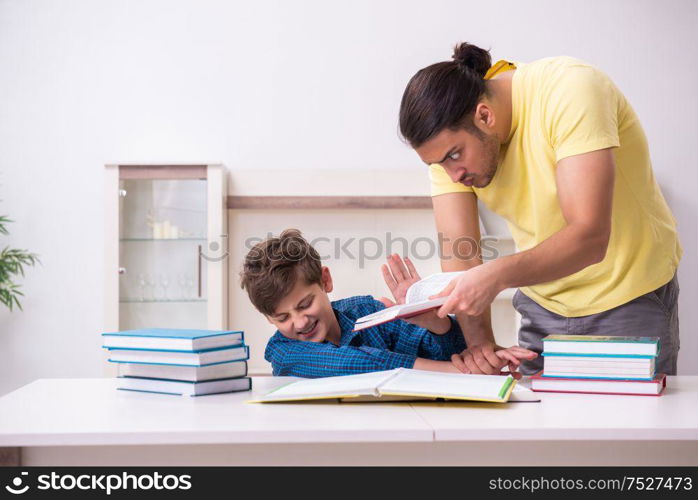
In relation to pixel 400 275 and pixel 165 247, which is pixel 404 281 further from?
pixel 165 247

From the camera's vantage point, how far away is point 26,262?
12.0 ft

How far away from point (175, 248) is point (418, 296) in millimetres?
2175

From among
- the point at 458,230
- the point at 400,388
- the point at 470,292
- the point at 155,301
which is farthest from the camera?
the point at 155,301

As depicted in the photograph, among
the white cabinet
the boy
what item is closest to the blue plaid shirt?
the boy

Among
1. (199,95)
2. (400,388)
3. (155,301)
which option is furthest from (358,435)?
(199,95)

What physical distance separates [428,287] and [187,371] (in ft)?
1.72

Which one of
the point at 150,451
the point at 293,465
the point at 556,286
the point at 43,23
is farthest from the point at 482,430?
the point at 43,23

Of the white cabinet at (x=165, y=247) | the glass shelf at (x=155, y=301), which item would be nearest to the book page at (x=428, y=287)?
the white cabinet at (x=165, y=247)

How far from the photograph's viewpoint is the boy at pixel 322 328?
164 cm

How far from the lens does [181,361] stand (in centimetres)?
→ 143

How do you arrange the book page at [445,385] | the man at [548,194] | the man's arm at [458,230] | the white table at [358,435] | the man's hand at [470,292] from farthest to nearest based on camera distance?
the man's arm at [458,230] → the man at [548,194] → the man's hand at [470,292] → the book page at [445,385] → the white table at [358,435]

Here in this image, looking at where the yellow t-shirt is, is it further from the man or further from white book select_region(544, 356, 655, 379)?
white book select_region(544, 356, 655, 379)

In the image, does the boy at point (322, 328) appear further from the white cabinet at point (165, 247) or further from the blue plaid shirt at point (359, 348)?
the white cabinet at point (165, 247)

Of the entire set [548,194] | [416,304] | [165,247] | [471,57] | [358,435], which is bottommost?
[358,435]
